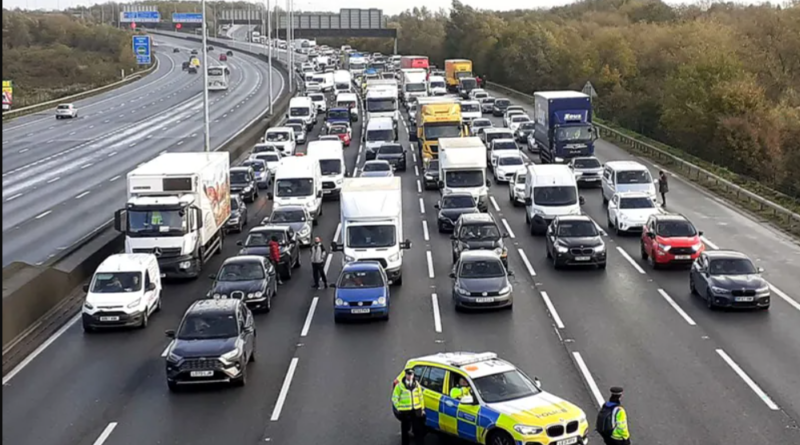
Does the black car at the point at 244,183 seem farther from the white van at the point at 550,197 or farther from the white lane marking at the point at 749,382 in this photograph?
the white lane marking at the point at 749,382

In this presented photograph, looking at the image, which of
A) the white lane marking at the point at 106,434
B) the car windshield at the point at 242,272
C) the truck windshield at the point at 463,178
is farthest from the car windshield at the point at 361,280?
the truck windshield at the point at 463,178

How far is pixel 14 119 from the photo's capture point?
88.6m

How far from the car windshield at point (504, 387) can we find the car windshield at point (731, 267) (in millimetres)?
12183

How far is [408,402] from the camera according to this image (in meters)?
16.0

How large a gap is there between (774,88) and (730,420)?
2259 inches

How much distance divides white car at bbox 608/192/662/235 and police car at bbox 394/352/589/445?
21160mm

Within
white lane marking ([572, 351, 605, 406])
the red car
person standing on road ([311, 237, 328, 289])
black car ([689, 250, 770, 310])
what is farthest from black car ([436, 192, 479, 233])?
white lane marking ([572, 351, 605, 406])

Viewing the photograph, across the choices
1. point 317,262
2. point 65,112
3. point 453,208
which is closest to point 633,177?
point 453,208

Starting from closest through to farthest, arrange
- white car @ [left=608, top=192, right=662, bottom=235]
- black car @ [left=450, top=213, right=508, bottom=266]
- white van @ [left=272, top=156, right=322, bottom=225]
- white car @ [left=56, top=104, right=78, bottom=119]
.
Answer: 1. black car @ [left=450, top=213, right=508, bottom=266]
2. white car @ [left=608, top=192, right=662, bottom=235]
3. white van @ [left=272, top=156, right=322, bottom=225]
4. white car @ [left=56, top=104, right=78, bottom=119]

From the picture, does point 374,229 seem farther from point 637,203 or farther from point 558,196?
point 637,203

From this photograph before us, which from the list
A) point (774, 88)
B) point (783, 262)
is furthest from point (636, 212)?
point (774, 88)

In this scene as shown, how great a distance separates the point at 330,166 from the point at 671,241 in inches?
787

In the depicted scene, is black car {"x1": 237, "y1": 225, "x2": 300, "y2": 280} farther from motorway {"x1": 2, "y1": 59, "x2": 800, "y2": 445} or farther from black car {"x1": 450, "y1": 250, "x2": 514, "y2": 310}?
black car {"x1": 450, "y1": 250, "x2": 514, "y2": 310}

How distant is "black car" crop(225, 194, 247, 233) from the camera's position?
39812 millimetres
